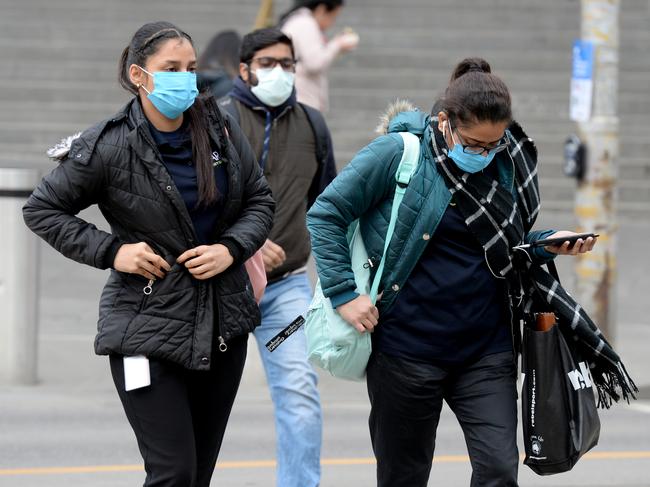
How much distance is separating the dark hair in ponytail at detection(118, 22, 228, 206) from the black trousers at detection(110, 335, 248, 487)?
0.49m

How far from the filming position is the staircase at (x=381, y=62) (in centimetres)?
1591

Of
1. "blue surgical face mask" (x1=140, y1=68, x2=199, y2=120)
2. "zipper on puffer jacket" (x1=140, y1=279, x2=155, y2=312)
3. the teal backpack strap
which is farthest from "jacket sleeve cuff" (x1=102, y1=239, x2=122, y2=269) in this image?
the teal backpack strap

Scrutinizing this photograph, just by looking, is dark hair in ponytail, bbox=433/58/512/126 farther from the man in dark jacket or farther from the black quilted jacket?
the man in dark jacket

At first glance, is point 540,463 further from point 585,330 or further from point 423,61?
point 423,61

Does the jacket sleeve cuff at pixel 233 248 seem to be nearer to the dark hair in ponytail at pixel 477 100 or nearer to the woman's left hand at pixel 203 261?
the woman's left hand at pixel 203 261

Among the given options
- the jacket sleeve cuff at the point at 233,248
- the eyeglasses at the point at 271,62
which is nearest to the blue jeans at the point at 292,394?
the eyeglasses at the point at 271,62

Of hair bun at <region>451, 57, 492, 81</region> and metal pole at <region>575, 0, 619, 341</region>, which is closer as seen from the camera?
hair bun at <region>451, 57, 492, 81</region>

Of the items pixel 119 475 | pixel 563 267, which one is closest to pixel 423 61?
pixel 563 267

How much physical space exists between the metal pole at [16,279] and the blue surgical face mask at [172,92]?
4.02 metres

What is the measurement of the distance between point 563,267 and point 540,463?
8.33m

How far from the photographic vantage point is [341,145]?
625 inches

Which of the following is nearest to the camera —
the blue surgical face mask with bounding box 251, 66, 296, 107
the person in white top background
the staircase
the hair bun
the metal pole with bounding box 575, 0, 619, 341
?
the hair bun

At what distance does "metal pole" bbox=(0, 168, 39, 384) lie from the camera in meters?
7.95

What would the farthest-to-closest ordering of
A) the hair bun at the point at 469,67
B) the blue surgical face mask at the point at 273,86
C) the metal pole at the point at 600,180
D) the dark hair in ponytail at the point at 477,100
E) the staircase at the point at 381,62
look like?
the staircase at the point at 381,62, the metal pole at the point at 600,180, the blue surgical face mask at the point at 273,86, the hair bun at the point at 469,67, the dark hair in ponytail at the point at 477,100
